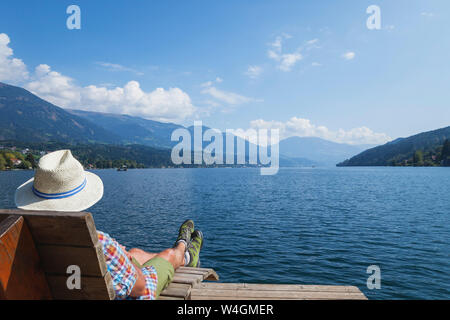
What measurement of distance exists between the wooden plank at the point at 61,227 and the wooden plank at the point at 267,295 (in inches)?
160

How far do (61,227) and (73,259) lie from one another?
520 millimetres

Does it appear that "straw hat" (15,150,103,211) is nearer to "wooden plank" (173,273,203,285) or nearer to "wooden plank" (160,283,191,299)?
"wooden plank" (160,283,191,299)

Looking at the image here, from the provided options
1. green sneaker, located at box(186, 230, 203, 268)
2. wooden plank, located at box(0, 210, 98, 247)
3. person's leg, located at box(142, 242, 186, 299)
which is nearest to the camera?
wooden plank, located at box(0, 210, 98, 247)

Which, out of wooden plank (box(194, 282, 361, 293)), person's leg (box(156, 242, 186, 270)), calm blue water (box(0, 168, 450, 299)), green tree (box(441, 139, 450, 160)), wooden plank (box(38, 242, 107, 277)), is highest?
green tree (box(441, 139, 450, 160))

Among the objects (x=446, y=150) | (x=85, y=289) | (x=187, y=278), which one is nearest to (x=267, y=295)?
(x=187, y=278)

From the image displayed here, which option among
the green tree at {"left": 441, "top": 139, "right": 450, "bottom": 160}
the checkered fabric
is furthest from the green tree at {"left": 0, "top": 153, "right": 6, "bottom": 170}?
the green tree at {"left": 441, "top": 139, "right": 450, "bottom": 160}

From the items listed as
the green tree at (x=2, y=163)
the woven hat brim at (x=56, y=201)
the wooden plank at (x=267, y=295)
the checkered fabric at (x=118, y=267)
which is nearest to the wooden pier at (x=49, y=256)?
the checkered fabric at (x=118, y=267)

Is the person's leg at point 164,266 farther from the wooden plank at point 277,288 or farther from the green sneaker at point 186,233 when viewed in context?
the green sneaker at point 186,233

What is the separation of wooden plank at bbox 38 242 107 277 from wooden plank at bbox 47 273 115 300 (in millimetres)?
100

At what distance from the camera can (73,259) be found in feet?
10.7

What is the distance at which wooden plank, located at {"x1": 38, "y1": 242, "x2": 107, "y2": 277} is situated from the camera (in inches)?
125

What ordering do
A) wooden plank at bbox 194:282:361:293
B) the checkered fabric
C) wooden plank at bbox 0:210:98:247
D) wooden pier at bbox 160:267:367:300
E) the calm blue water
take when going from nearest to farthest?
wooden plank at bbox 0:210:98:247 < the checkered fabric < wooden pier at bbox 160:267:367:300 < wooden plank at bbox 194:282:361:293 < the calm blue water

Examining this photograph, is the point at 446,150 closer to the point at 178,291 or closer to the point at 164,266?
the point at 178,291
